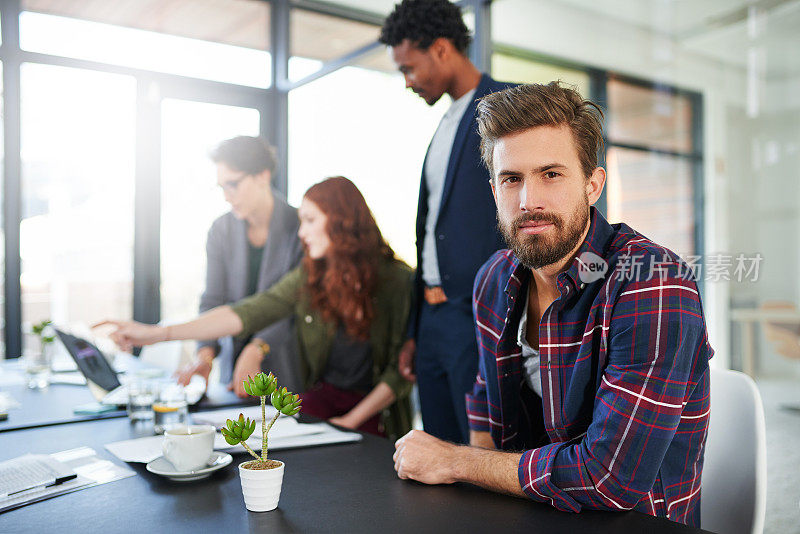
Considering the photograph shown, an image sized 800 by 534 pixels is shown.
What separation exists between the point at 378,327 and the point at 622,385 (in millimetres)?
1330

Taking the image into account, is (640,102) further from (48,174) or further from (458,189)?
(48,174)

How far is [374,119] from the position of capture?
13.4 feet

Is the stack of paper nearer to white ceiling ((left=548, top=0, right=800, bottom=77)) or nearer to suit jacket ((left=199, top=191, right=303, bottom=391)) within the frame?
suit jacket ((left=199, top=191, right=303, bottom=391))

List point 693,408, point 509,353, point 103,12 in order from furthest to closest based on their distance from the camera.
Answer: point 103,12, point 509,353, point 693,408

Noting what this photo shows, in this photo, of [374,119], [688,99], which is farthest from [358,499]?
[374,119]

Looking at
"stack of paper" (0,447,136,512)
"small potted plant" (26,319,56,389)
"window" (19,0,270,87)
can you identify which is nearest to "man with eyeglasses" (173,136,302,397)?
"small potted plant" (26,319,56,389)

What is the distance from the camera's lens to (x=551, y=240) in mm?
1296

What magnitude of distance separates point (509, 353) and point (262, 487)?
59cm

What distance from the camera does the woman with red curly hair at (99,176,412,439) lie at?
230 cm

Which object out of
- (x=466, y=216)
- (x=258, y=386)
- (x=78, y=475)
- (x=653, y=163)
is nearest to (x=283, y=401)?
(x=258, y=386)

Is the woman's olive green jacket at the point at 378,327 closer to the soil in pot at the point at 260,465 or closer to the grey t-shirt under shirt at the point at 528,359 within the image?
the grey t-shirt under shirt at the point at 528,359

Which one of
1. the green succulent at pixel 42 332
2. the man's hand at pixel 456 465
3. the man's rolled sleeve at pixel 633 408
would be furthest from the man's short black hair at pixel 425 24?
the green succulent at pixel 42 332

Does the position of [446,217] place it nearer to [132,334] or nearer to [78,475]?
[132,334]

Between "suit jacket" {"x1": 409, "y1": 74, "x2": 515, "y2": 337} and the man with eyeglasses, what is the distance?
0.72 meters
